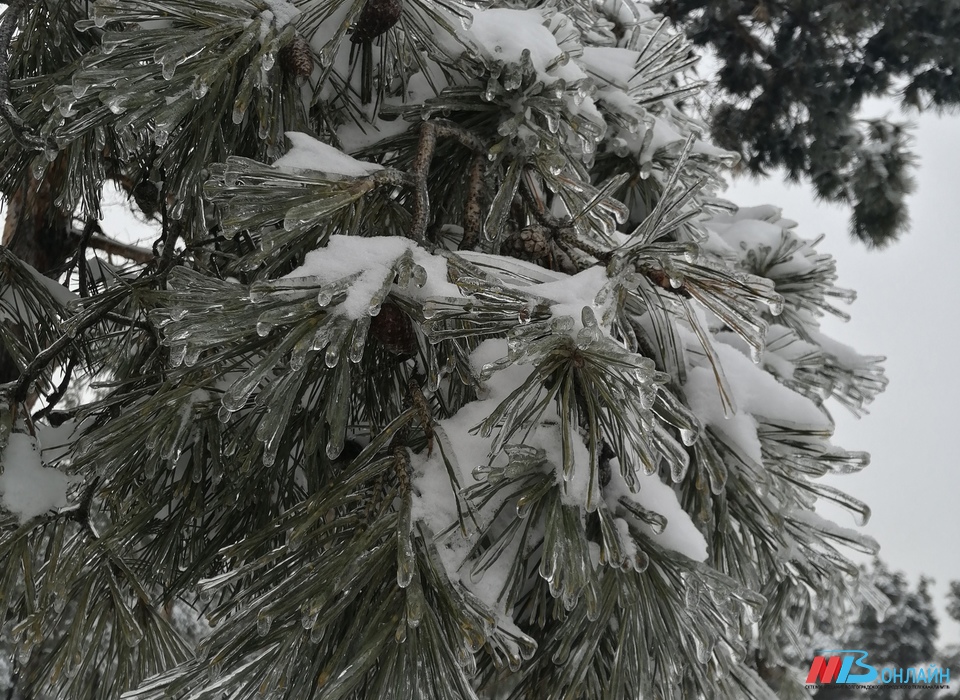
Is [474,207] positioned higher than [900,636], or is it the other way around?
[474,207]

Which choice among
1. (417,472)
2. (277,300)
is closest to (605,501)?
(417,472)

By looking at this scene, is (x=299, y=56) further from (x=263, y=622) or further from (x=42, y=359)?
(x=263, y=622)

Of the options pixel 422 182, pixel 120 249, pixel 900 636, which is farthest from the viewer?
pixel 900 636

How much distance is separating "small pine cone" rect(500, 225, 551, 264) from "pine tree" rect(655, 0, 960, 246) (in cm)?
232

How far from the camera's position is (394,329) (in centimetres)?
69

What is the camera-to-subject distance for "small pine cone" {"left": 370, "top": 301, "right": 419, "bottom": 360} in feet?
2.24

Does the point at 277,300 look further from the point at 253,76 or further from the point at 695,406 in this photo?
the point at 695,406

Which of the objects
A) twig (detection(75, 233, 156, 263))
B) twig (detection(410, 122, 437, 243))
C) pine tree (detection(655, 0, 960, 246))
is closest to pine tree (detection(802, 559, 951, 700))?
pine tree (detection(655, 0, 960, 246))

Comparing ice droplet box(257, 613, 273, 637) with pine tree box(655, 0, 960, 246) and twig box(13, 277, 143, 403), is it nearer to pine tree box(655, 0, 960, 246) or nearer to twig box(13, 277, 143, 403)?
twig box(13, 277, 143, 403)

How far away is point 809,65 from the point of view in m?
2.92

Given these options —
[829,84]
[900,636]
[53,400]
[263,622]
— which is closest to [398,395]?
[263,622]

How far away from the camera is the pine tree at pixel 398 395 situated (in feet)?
2.00

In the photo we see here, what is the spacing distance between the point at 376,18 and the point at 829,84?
8.76 feet

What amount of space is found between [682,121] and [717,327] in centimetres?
43
